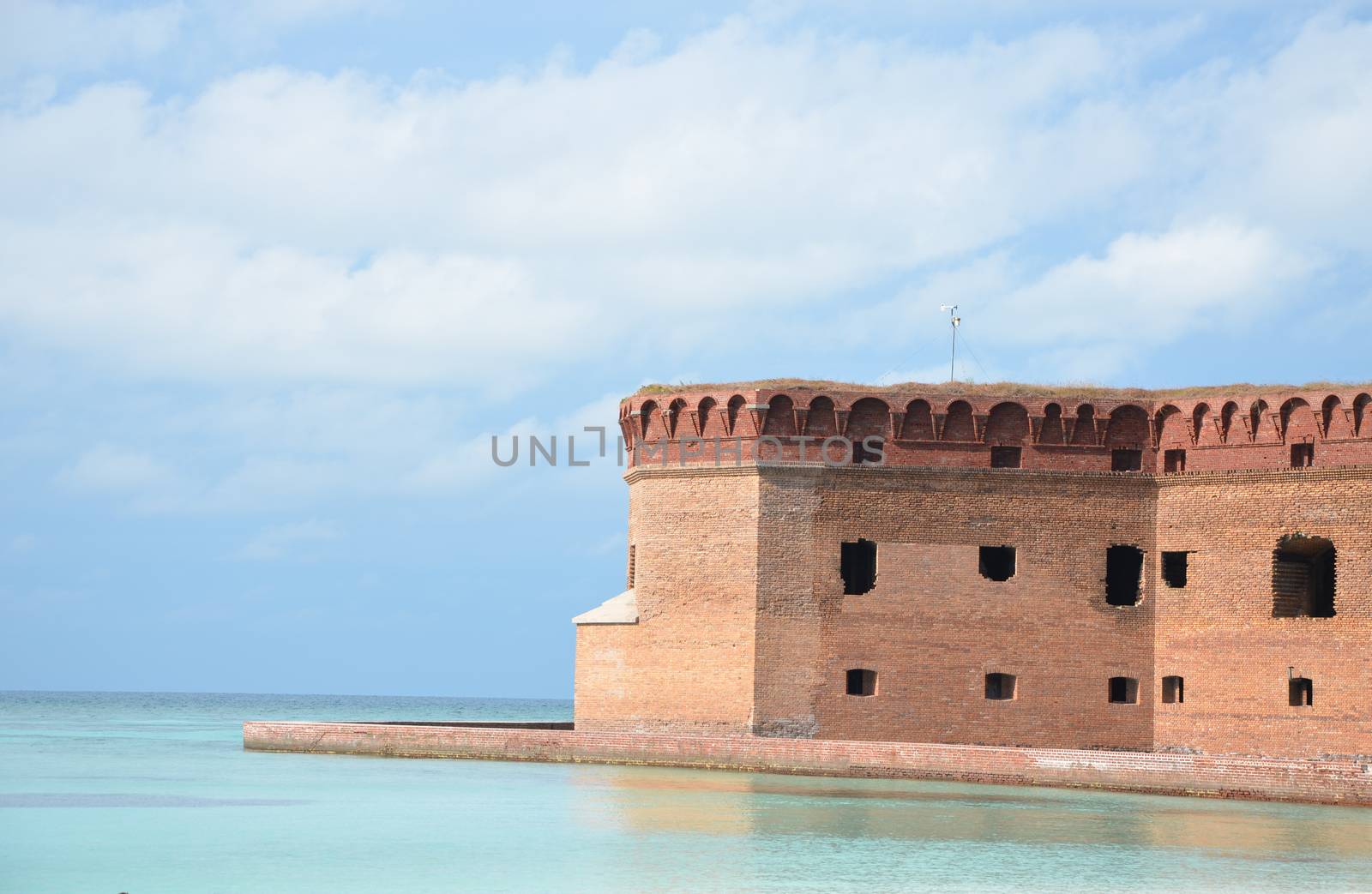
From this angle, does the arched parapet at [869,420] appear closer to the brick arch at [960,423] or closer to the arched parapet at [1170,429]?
the brick arch at [960,423]

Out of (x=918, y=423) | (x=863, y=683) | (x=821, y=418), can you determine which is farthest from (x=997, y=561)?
(x=821, y=418)

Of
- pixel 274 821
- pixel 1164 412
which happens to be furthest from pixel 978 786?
pixel 274 821

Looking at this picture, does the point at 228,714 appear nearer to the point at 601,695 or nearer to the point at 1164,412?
the point at 601,695

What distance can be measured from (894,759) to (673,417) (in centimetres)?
702

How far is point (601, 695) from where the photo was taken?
29.9 meters

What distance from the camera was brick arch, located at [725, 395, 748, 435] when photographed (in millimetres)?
29297

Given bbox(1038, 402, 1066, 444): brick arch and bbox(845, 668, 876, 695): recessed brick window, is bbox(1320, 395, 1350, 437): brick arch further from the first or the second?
bbox(845, 668, 876, 695): recessed brick window

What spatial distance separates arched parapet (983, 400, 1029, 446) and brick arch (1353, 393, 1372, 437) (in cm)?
510

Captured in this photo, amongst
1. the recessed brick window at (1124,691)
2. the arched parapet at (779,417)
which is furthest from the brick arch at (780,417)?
the recessed brick window at (1124,691)

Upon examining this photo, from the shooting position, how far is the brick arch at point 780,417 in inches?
1146

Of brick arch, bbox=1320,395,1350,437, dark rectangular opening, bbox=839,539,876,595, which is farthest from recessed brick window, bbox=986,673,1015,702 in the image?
brick arch, bbox=1320,395,1350,437

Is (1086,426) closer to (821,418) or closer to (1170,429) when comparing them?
(1170,429)

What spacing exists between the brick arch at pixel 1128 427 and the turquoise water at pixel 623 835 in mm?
6681

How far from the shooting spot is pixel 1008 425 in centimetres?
2942
